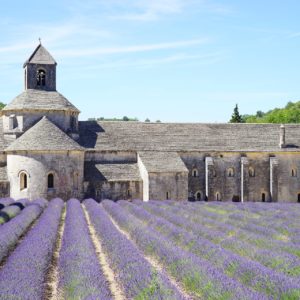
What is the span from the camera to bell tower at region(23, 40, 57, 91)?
3912 cm

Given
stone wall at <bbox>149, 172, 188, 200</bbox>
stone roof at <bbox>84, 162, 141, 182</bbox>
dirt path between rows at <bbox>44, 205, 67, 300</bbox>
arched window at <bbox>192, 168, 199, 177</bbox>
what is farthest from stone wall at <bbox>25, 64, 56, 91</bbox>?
dirt path between rows at <bbox>44, 205, 67, 300</bbox>

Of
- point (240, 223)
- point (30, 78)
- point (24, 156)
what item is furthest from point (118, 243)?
point (30, 78)

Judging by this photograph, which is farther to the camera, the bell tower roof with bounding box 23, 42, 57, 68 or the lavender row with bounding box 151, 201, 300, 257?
the bell tower roof with bounding box 23, 42, 57, 68

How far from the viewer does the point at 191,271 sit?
11.2 meters

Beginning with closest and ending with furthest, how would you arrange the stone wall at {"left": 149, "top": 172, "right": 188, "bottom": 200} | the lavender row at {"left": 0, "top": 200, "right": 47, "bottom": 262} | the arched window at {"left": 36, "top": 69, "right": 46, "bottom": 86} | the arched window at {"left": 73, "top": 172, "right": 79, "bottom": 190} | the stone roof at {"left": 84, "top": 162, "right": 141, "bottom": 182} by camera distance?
1. the lavender row at {"left": 0, "top": 200, "right": 47, "bottom": 262}
2. the arched window at {"left": 73, "top": 172, "right": 79, "bottom": 190}
3. the stone wall at {"left": 149, "top": 172, "right": 188, "bottom": 200}
4. the stone roof at {"left": 84, "top": 162, "right": 141, "bottom": 182}
5. the arched window at {"left": 36, "top": 69, "right": 46, "bottom": 86}

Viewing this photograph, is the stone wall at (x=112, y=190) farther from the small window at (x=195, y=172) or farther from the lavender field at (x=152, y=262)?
the lavender field at (x=152, y=262)

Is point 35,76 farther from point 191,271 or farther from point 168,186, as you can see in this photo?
point 191,271

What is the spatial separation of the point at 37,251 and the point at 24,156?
21733 mm

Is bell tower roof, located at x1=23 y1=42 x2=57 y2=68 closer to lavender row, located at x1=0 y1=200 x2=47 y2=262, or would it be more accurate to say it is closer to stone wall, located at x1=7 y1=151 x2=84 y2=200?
stone wall, located at x1=7 y1=151 x2=84 y2=200

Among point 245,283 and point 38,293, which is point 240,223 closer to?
point 245,283

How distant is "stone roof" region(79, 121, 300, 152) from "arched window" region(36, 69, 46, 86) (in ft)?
13.7

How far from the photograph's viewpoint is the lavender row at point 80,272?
9.35 m

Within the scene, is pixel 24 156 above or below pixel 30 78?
below

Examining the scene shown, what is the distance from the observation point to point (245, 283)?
10.7 metres
